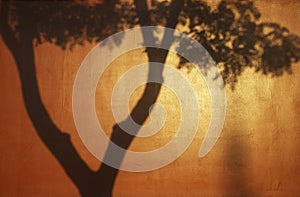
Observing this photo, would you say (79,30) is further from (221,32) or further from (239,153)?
(239,153)

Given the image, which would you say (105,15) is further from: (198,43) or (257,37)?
(257,37)

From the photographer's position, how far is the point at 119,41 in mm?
5996

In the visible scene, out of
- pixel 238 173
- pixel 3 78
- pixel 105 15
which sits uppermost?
pixel 105 15

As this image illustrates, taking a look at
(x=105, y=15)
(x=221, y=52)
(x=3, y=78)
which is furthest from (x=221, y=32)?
(x=3, y=78)

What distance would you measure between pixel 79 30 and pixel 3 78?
145cm

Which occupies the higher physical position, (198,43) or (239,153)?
(198,43)

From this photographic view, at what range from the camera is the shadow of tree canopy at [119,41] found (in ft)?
19.2

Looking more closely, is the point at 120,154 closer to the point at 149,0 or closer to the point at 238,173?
the point at 238,173

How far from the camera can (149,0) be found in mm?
6027

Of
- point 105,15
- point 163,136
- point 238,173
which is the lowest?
point 238,173

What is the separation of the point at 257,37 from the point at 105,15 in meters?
2.44

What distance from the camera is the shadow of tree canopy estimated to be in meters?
5.86

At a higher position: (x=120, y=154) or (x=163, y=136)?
(x=163, y=136)

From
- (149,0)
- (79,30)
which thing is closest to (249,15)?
(149,0)
